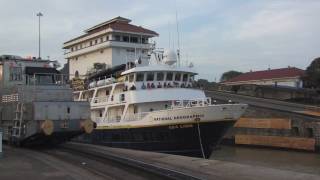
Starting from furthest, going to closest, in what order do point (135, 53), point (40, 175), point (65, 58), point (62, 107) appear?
point (65, 58), point (135, 53), point (62, 107), point (40, 175)

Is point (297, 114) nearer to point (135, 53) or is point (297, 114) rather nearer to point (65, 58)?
point (135, 53)

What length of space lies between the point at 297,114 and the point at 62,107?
25.4 m

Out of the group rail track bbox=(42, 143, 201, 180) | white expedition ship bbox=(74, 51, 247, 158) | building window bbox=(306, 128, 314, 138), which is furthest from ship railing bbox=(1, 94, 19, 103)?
building window bbox=(306, 128, 314, 138)

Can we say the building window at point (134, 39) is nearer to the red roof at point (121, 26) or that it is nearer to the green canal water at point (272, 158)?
the red roof at point (121, 26)

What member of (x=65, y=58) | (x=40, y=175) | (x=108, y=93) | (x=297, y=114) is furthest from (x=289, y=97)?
(x=40, y=175)

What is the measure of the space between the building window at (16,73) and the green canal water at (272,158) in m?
14.0

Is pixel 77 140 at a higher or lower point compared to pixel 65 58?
lower

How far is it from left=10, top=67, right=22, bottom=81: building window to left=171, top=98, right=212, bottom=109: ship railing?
7.97 metres

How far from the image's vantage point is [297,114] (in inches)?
1641

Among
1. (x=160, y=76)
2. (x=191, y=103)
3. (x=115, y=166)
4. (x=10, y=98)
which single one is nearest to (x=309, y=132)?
(x=160, y=76)

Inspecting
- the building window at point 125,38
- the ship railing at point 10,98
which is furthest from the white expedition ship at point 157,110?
the building window at point 125,38

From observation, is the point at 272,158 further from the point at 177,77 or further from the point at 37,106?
Result: the point at 37,106

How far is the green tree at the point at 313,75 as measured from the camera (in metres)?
71.6

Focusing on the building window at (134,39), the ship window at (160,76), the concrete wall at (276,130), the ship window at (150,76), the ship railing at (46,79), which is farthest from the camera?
the building window at (134,39)
